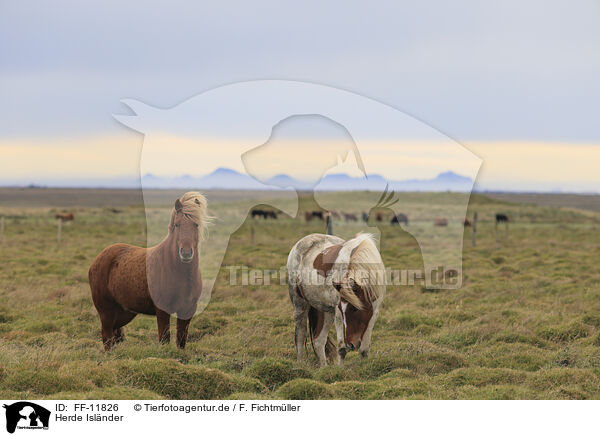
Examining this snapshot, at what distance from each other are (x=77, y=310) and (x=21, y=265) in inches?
294

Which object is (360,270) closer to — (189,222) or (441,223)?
(189,222)

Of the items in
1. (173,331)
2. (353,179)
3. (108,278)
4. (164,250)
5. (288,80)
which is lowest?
(173,331)

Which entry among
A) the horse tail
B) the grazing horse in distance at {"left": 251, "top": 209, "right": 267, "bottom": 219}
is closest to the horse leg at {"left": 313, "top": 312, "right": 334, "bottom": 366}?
the horse tail

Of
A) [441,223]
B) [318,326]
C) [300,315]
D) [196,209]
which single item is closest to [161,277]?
[196,209]

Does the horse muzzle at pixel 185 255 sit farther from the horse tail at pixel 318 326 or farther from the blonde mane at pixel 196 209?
the horse tail at pixel 318 326

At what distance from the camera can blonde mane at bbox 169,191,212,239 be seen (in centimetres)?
664

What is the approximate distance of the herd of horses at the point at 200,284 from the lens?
642 centimetres

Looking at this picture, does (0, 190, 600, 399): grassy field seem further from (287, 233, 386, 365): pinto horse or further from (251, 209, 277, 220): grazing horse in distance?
(251, 209, 277, 220): grazing horse in distance

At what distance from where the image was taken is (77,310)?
10367 millimetres

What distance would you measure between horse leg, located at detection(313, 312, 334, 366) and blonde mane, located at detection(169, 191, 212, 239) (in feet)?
6.55

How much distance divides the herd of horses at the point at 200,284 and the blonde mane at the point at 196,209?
13mm
